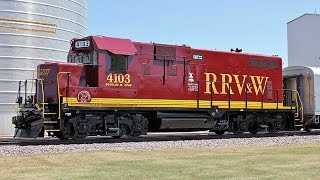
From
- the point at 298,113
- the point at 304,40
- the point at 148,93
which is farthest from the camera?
the point at 304,40

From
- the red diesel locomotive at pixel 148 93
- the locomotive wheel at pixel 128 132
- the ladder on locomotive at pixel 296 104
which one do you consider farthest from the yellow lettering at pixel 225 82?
the locomotive wheel at pixel 128 132

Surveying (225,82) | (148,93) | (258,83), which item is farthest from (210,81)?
(148,93)

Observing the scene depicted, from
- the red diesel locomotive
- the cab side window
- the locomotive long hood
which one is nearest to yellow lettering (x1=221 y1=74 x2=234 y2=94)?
the red diesel locomotive

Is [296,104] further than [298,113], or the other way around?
[296,104]

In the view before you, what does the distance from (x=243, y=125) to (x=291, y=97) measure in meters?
4.05

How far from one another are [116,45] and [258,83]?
803 centimetres

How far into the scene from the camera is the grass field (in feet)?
27.8

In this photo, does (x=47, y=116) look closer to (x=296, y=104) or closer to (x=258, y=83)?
(x=258, y=83)

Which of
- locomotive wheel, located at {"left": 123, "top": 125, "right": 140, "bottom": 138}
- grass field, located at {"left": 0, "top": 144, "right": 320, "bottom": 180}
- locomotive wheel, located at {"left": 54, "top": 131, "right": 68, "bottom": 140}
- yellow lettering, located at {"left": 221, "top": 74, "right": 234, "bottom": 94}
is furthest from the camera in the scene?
yellow lettering, located at {"left": 221, "top": 74, "right": 234, "bottom": 94}

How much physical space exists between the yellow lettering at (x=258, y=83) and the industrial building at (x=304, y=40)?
33767 mm

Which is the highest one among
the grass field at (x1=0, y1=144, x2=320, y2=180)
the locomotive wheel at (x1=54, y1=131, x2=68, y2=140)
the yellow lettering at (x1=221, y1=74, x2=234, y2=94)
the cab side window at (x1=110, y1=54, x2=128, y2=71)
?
the cab side window at (x1=110, y1=54, x2=128, y2=71)

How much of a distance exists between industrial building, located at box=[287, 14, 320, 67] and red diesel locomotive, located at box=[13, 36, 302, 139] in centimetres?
3392

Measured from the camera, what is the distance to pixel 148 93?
18375mm

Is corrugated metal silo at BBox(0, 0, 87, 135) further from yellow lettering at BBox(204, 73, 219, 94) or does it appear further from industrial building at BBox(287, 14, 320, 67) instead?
industrial building at BBox(287, 14, 320, 67)
